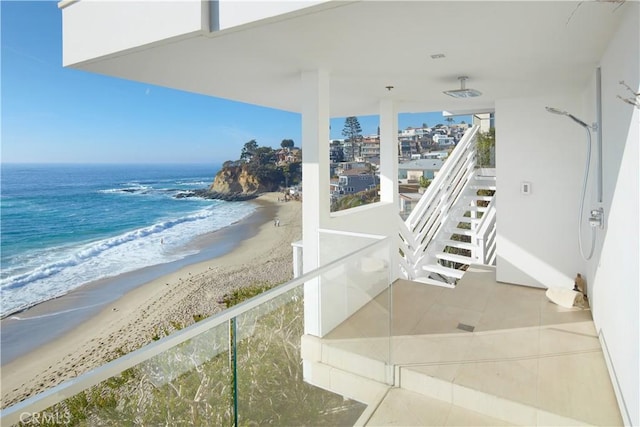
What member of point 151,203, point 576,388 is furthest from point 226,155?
point 576,388

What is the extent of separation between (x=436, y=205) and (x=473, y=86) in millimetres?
2727

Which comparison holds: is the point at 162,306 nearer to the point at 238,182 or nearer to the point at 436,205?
the point at 238,182

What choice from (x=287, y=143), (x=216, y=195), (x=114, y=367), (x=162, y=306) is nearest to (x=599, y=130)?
(x=114, y=367)

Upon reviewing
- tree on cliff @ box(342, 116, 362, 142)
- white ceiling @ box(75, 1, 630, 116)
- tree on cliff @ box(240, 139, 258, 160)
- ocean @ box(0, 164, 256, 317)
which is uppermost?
tree on cliff @ box(240, 139, 258, 160)

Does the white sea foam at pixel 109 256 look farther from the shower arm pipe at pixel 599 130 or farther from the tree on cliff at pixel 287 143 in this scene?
the shower arm pipe at pixel 599 130

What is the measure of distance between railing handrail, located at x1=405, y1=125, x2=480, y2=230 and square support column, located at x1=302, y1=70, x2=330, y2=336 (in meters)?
2.76

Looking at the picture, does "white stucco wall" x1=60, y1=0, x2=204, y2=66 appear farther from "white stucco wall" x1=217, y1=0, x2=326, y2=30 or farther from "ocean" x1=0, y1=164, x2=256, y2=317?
"ocean" x1=0, y1=164, x2=256, y2=317

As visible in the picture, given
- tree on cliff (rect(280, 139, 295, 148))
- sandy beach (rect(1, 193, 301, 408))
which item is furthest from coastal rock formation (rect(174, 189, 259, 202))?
tree on cliff (rect(280, 139, 295, 148))

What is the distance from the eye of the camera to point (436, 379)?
2.76 m

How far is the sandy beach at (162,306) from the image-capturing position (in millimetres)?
12802

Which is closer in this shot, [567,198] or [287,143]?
[567,198]

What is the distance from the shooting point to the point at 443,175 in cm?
655

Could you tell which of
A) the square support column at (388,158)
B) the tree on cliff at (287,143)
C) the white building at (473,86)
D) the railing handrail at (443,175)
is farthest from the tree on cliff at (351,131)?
the tree on cliff at (287,143)

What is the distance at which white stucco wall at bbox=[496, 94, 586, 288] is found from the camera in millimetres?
4383
